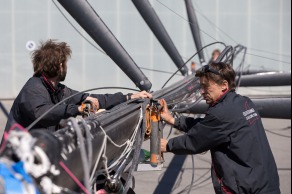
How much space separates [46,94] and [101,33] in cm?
86

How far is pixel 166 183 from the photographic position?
7.07 metres

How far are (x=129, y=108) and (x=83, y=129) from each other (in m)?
1.04

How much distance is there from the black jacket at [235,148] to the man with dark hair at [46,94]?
0.67 meters

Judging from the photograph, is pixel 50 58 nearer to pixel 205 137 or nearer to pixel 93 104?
pixel 93 104

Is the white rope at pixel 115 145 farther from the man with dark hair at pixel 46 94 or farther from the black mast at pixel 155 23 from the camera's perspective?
the black mast at pixel 155 23

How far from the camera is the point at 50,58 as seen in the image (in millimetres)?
4039

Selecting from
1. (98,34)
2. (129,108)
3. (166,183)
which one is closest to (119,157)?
(129,108)

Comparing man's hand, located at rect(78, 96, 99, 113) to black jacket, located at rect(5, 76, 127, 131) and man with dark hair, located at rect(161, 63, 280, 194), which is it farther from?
man with dark hair, located at rect(161, 63, 280, 194)

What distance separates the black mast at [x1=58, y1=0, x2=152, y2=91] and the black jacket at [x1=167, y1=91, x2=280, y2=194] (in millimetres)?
1248

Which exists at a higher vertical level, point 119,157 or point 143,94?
point 143,94

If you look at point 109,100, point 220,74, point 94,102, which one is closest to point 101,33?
point 109,100

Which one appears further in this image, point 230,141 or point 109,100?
point 109,100

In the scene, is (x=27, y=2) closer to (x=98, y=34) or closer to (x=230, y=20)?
(x=230, y=20)

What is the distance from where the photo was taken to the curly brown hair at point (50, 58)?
405cm
